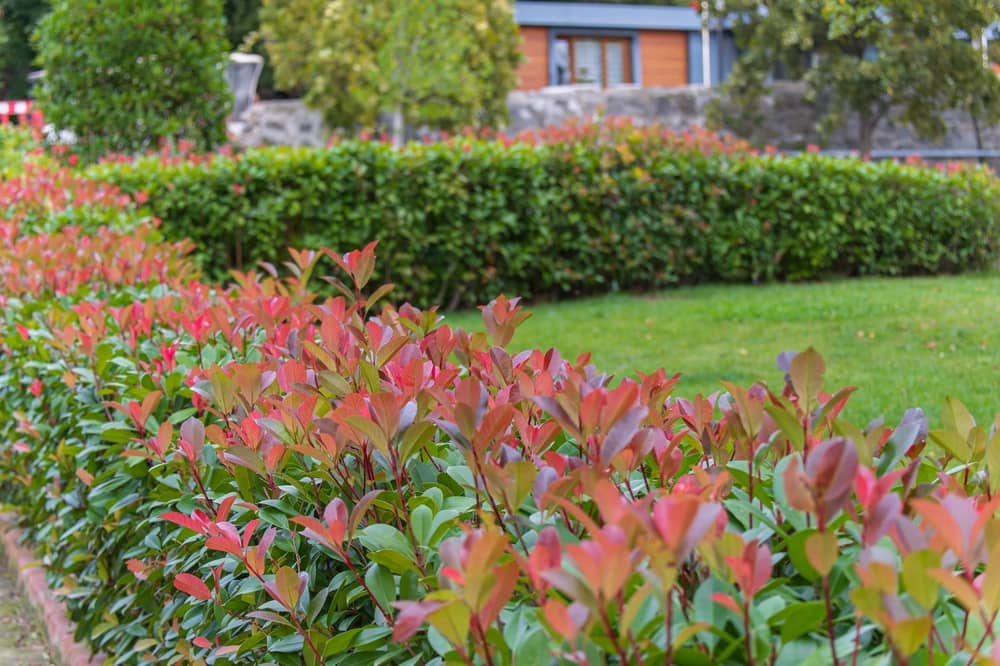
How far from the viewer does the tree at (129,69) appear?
1148cm

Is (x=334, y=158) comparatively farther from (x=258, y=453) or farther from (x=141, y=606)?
(x=258, y=453)

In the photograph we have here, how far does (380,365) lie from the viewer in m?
2.24

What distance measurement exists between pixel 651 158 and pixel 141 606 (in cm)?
808

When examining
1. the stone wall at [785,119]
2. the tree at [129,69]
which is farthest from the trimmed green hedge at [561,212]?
the stone wall at [785,119]

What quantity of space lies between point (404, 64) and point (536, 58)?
25.2 ft

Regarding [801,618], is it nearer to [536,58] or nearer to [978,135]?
[978,135]

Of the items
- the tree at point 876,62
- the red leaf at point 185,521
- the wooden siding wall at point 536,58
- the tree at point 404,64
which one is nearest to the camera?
the red leaf at point 185,521

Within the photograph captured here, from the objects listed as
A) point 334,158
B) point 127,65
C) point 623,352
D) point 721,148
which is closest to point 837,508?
point 623,352

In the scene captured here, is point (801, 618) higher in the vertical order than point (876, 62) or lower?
lower

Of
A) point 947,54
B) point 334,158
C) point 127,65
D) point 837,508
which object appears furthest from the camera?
point 947,54

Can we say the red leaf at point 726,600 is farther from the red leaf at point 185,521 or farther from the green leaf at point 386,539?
the red leaf at point 185,521

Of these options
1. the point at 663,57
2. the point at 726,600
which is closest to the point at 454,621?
the point at 726,600

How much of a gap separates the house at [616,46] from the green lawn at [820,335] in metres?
15.2

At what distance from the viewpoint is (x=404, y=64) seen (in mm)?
17547
